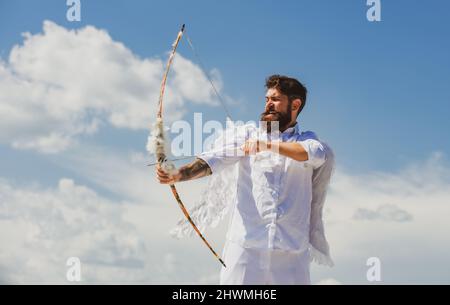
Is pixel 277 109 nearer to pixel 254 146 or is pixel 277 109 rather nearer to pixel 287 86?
pixel 287 86

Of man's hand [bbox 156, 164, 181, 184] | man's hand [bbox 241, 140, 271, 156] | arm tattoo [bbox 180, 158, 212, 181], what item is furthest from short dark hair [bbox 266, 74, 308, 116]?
man's hand [bbox 156, 164, 181, 184]

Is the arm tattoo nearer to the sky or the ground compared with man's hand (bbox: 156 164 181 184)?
nearer to the sky

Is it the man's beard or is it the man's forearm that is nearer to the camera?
the man's forearm

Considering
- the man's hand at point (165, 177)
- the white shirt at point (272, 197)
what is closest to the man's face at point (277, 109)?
the white shirt at point (272, 197)

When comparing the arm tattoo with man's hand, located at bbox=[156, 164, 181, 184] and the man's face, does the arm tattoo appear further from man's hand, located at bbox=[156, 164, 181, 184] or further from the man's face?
the man's face

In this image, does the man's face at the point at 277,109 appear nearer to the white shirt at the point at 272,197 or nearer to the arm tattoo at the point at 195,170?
the white shirt at the point at 272,197

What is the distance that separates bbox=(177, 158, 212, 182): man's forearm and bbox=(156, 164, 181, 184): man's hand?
0.09 feet

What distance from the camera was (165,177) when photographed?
4508 millimetres

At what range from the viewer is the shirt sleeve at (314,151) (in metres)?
4.77

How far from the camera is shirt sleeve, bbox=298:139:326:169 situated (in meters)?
4.77

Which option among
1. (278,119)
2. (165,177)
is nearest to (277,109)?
(278,119)

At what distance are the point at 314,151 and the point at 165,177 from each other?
1186mm
